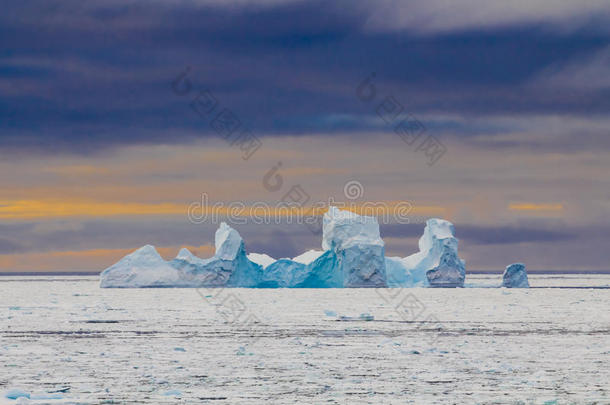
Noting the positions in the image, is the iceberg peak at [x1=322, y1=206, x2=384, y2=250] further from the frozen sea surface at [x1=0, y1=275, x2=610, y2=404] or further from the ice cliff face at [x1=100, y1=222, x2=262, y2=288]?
the frozen sea surface at [x1=0, y1=275, x2=610, y2=404]

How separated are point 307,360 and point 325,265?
31364 mm

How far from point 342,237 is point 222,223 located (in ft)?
20.0

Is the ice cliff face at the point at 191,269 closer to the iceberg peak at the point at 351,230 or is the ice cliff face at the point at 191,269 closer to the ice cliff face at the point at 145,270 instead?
the ice cliff face at the point at 145,270

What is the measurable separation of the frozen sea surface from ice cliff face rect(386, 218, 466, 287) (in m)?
21.6

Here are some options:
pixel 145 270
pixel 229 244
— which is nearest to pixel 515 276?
pixel 229 244

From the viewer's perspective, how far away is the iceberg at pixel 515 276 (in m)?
49.5

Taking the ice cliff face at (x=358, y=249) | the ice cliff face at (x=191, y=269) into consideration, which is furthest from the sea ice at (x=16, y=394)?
the ice cliff face at (x=358, y=249)

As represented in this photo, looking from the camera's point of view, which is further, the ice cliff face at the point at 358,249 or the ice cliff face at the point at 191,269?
the ice cliff face at the point at 358,249

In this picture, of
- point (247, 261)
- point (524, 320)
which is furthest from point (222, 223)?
point (524, 320)

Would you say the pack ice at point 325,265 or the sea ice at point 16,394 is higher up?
the pack ice at point 325,265

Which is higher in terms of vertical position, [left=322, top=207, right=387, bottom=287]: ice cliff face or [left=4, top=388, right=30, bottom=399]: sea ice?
[left=322, top=207, right=387, bottom=287]: ice cliff face

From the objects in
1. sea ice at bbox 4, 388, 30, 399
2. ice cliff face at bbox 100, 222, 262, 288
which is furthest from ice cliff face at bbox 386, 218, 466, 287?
sea ice at bbox 4, 388, 30, 399

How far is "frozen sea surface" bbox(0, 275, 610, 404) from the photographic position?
33.0 ft

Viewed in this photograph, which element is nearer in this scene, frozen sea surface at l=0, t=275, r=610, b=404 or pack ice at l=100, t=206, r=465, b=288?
frozen sea surface at l=0, t=275, r=610, b=404
